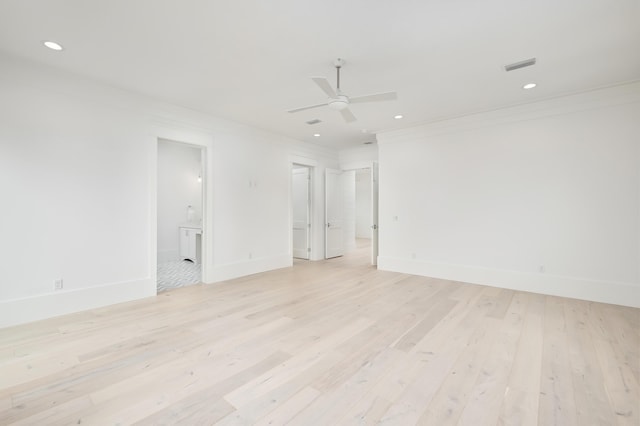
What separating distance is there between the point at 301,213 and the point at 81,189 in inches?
181

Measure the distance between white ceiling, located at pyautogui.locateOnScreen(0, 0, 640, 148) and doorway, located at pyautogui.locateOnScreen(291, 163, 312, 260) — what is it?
10.3 ft

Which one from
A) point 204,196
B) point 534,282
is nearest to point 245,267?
point 204,196

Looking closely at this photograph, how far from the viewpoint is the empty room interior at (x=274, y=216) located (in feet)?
6.78

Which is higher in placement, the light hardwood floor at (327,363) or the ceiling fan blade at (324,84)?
the ceiling fan blade at (324,84)

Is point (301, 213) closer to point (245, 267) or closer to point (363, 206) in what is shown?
point (245, 267)

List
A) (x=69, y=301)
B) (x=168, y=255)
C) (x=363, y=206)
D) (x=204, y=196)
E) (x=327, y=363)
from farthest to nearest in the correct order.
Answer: (x=363, y=206)
(x=168, y=255)
(x=204, y=196)
(x=69, y=301)
(x=327, y=363)

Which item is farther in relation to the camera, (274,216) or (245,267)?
(274,216)

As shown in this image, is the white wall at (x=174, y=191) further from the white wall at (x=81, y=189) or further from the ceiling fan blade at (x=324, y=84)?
the ceiling fan blade at (x=324, y=84)

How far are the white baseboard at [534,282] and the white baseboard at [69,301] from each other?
457cm

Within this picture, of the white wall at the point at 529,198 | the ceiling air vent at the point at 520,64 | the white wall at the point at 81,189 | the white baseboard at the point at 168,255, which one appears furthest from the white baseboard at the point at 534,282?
the white baseboard at the point at 168,255

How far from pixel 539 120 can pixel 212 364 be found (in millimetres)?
5473

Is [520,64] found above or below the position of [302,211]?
above

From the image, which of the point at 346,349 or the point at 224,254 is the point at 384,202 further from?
the point at 346,349

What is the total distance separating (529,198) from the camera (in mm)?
4410
